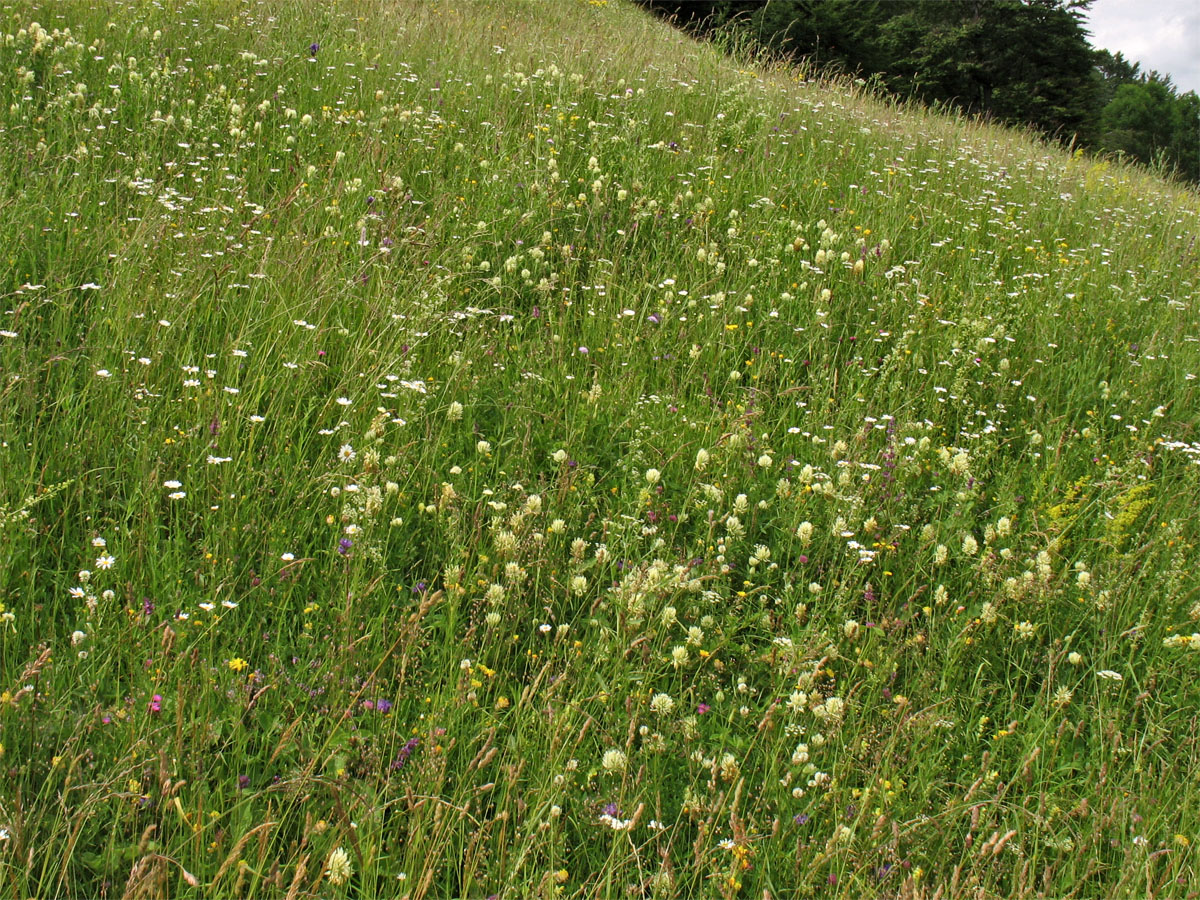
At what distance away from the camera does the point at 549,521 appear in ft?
8.89

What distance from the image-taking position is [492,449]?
307 cm

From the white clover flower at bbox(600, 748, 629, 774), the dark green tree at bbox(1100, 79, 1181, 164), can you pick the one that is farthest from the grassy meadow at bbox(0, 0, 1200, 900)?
the dark green tree at bbox(1100, 79, 1181, 164)

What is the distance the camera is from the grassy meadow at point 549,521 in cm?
180

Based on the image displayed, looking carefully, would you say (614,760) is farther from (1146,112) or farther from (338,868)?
(1146,112)

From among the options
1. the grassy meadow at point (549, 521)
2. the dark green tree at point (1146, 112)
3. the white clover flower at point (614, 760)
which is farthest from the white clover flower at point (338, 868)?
the dark green tree at point (1146, 112)

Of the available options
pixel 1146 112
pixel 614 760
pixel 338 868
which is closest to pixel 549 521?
pixel 614 760

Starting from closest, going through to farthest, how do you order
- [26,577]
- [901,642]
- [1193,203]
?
1. [26,577]
2. [901,642]
3. [1193,203]

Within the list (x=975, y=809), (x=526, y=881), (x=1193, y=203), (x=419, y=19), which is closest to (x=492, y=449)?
(x=526, y=881)

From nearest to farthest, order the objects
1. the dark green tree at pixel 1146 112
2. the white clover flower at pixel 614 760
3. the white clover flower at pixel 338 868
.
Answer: the white clover flower at pixel 338 868
the white clover flower at pixel 614 760
the dark green tree at pixel 1146 112

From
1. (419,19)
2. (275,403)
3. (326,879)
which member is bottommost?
(326,879)

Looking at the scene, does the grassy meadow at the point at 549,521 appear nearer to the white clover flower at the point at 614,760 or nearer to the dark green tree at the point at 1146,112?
the white clover flower at the point at 614,760

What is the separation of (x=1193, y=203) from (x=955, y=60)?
838 inches

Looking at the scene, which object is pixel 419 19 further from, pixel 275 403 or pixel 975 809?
pixel 975 809

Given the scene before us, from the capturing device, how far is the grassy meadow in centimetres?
180
